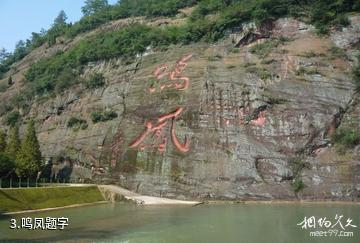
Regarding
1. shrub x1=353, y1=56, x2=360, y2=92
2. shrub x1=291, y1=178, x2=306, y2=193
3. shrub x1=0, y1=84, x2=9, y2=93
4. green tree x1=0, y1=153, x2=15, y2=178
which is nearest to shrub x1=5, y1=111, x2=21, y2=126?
shrub x1=0, y1=84, x2=9, y2=93

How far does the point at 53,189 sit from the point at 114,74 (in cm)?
2138

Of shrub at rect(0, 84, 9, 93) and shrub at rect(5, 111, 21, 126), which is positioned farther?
shrub at rect(0, 84, 9, 93)

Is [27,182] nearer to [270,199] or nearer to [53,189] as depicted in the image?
[53,189]

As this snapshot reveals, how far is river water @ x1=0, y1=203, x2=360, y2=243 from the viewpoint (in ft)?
67.3

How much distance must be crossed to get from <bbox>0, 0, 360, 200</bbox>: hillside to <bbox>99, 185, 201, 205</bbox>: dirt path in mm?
999

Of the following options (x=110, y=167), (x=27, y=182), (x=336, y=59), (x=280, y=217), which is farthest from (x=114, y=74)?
(x=280, y=217)

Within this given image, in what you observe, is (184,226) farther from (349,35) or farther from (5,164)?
(349,35)

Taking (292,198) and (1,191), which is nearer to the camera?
(1,191)

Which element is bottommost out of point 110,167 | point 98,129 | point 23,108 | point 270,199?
point 270,199

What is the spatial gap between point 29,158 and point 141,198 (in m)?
10.2

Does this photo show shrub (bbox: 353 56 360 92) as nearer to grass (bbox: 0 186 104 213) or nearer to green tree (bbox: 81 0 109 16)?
grass (bbox: 0 186 104 213)

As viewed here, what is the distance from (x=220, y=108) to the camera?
4422 cm

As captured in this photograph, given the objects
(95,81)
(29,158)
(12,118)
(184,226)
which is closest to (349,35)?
(95,81)

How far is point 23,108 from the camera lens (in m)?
58.9
